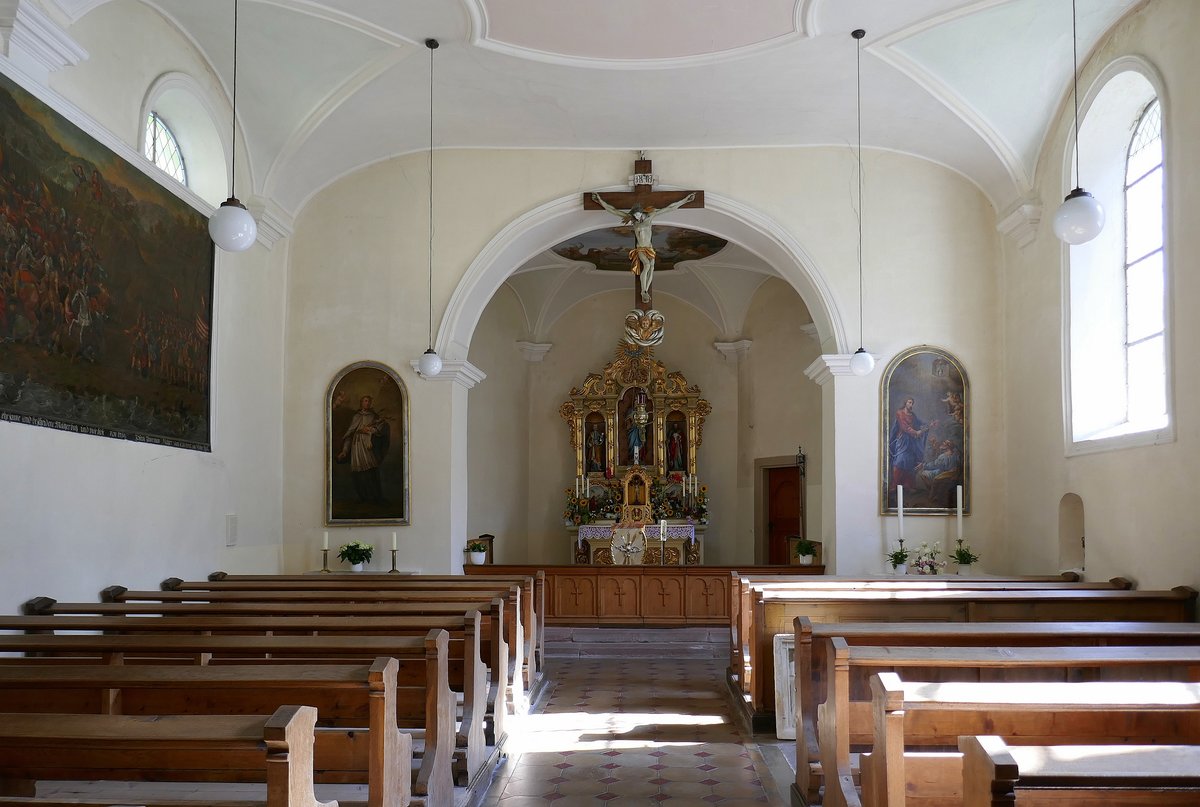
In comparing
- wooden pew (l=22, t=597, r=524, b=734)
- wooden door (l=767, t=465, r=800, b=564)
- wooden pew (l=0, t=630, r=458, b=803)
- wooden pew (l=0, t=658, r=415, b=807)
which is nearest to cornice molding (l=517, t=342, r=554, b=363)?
wooden door (l=767, t=465, r=800, b=564)

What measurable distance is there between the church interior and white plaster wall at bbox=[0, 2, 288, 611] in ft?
0.13

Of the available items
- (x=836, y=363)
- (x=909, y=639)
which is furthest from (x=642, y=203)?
(x=909, y=639)

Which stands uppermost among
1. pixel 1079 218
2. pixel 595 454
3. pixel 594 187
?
pixel 594 187

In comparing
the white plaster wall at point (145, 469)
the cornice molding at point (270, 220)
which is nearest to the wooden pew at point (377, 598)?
the white plaster wall at point (145, 469)

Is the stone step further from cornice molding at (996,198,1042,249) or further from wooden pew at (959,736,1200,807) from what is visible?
wooden pew at (959,736,1200,807)

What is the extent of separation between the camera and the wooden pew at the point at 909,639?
493 cm

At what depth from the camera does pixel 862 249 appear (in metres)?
10.9

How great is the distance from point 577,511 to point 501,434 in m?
1.77

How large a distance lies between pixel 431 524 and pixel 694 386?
7.28 metres

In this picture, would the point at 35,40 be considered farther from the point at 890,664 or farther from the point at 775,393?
the point at 775,393

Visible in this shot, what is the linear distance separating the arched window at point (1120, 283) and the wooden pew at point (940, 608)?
1.49m

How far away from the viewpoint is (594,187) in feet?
36.5

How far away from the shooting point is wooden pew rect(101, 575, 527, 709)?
6910 mm

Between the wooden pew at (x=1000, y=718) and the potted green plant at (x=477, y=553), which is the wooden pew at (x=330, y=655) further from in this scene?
the potted green plant at (x=477, y=553)
